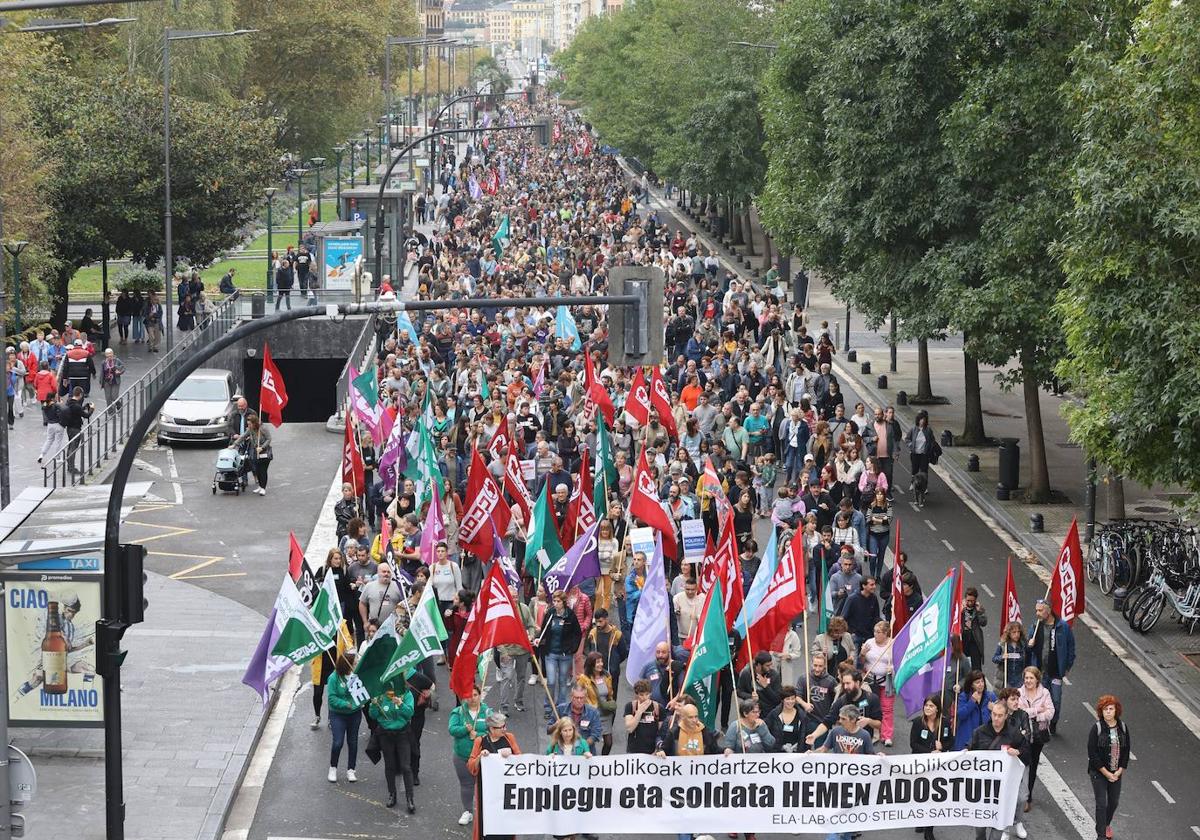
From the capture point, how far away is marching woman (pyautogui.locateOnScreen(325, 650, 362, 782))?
1738cm

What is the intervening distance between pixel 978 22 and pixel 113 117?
26.4 metres

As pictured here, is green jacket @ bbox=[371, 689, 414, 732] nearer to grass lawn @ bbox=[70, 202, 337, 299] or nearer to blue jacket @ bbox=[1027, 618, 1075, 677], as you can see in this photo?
blue jacket @ bbox=[1027, 618, 1075, 677]

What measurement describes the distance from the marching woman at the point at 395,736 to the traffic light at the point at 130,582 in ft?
9.65

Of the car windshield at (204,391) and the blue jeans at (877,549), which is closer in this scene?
the blue jeans at (877,549)

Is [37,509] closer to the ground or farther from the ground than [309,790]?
farther from the ground

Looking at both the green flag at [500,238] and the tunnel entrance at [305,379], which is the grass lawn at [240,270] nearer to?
the tunnel entrance at [305,379]

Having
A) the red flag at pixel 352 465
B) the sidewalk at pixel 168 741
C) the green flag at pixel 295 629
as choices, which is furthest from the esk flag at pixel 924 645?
the red flag at pixel 352 465

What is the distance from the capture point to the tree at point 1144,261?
66.8 feet

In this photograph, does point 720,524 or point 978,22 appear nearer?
point 720,524

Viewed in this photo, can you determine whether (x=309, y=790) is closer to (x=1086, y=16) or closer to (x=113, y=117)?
(x=1086, y=16)

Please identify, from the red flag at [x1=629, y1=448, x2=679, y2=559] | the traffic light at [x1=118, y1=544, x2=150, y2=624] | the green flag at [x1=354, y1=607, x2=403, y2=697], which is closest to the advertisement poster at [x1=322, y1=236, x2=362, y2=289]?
the red flag at [x1=629, y1=448, x2=679, y2=559]

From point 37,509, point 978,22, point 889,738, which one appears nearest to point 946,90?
point 978,22

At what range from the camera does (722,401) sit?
3331 cm

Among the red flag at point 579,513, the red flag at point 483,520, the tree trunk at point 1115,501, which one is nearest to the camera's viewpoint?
the red flag at point 483,520
